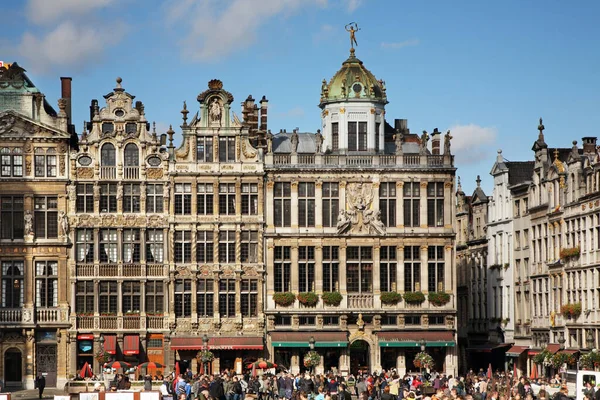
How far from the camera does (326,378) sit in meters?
62.6

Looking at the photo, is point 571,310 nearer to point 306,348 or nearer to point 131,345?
point 306,348

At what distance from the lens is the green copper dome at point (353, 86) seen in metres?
78.8

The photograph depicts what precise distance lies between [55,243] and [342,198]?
1486 centimetres

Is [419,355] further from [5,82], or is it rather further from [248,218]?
[5,82]

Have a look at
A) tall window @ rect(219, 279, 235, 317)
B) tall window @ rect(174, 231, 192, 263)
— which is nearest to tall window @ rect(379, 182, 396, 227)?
tall window @ rect(219, 279, 235, 317)

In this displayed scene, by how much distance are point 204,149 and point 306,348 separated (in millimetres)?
11496

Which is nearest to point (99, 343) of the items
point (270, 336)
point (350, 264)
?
point (270, 336)

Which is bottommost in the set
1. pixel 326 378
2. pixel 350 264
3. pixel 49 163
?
pixel 326 378

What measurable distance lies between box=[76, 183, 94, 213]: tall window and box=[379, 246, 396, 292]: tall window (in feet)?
49.6

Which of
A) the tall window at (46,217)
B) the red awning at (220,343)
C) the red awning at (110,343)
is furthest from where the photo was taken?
the tall window at (46,217)

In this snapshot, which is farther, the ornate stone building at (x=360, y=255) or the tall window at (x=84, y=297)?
the ornate stone building at (x=360, y=255)

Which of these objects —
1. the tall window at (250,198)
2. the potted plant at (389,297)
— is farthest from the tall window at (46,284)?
the potted plant at (389,297)

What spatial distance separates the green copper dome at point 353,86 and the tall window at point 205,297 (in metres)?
11.6

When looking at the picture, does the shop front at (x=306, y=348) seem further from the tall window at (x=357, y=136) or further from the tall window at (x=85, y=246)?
the tall window at (x=85, y=246)
